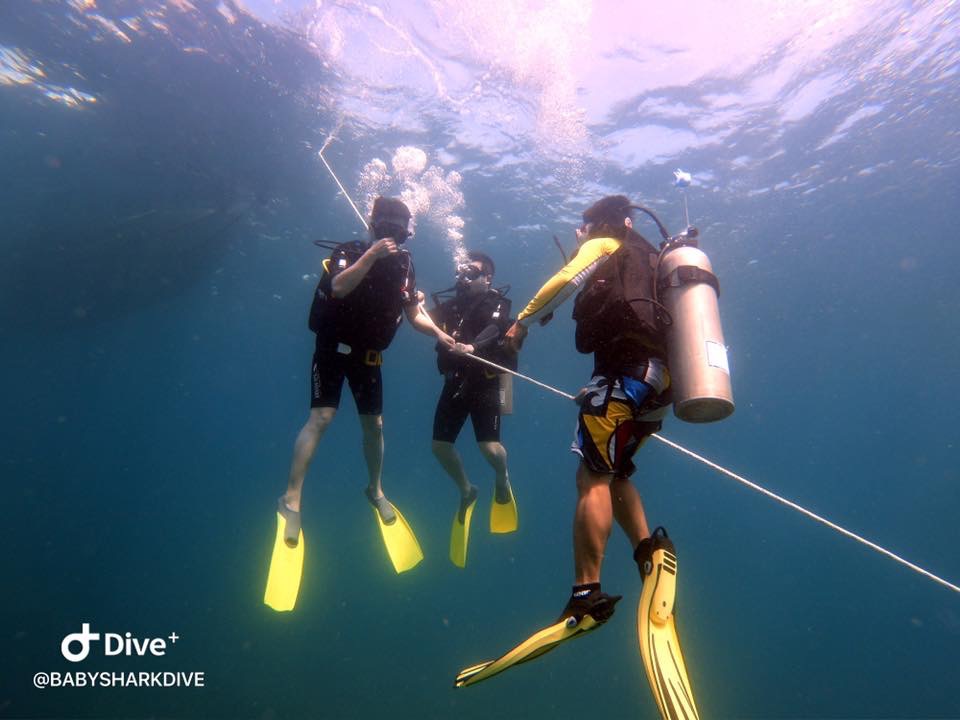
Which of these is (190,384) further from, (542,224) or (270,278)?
(542,224)

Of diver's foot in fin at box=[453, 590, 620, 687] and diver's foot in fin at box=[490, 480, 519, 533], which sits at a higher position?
diver's foot in fin at box=[453, 590, 620, 687]

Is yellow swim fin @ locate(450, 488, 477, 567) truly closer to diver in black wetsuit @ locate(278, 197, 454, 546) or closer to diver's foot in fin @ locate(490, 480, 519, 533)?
diver's foot in fin @ locate(490, 480, 519, 533)

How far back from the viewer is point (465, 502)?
7473mm

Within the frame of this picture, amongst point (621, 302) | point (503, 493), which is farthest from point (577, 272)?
point (503, 493)

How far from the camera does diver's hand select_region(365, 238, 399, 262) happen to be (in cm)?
521

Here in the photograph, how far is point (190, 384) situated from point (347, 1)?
63.0 metres

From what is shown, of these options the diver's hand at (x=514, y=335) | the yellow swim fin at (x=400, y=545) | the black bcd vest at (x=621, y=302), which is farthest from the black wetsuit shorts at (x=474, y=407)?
the black bcd vest at (x=621, y=302)

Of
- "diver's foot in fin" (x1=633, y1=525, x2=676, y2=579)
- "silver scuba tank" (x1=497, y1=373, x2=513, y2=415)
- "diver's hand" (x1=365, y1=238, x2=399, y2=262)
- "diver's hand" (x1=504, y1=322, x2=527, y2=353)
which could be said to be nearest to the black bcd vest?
"diver's hand" (x1=504, y1=322, x2=527, y2=353)

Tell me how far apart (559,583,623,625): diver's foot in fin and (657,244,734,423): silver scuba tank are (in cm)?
137

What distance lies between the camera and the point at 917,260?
88.2 ft

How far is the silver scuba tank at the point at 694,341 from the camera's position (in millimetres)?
3549

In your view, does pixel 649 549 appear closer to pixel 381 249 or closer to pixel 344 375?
pixel 381 249

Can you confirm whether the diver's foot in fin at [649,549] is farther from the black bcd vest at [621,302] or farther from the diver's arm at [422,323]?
the diver's arm at [422,323]

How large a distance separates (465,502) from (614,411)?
13.9 ft
